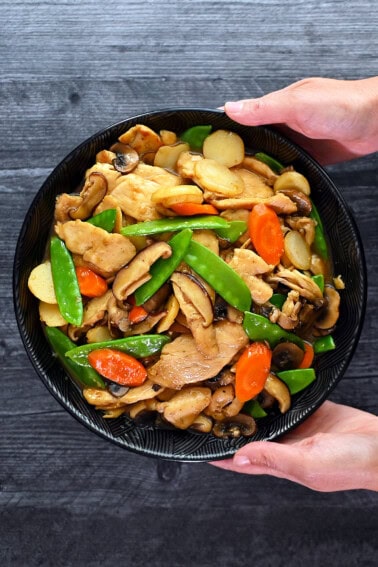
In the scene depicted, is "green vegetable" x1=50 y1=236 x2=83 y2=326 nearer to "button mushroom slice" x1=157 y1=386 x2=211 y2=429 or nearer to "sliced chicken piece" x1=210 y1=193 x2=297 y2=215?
"button mushroom slice" x1=157 y1=386 x2=211 y2=429

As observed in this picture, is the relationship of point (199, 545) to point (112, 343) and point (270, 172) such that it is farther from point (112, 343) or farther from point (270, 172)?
point (270, 172)

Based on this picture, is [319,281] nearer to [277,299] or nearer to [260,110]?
[277,299]

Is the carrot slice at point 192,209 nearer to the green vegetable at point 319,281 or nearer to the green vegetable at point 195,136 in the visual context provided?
the green vegetable at point 195,136

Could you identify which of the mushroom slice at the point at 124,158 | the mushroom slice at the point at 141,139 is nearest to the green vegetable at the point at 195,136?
the mushroom slice at the point at 141,139

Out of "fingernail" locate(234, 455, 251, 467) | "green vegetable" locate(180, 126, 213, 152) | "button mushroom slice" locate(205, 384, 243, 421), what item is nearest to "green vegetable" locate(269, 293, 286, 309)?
"button mushroom slice" locate(205, 384, 243, 421)

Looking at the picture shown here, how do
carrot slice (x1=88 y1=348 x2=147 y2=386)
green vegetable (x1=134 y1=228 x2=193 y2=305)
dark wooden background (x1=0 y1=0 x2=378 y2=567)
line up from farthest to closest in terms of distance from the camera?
dark wooden background (x1=0 y1=0 x2=378 y2=567), carrot slice (x1=88 y1=348 x2=147 y2=386), green vegetable (x1=134 y1=228 x2=193 y2=305)

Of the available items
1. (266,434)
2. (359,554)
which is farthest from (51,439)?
(359,554)
